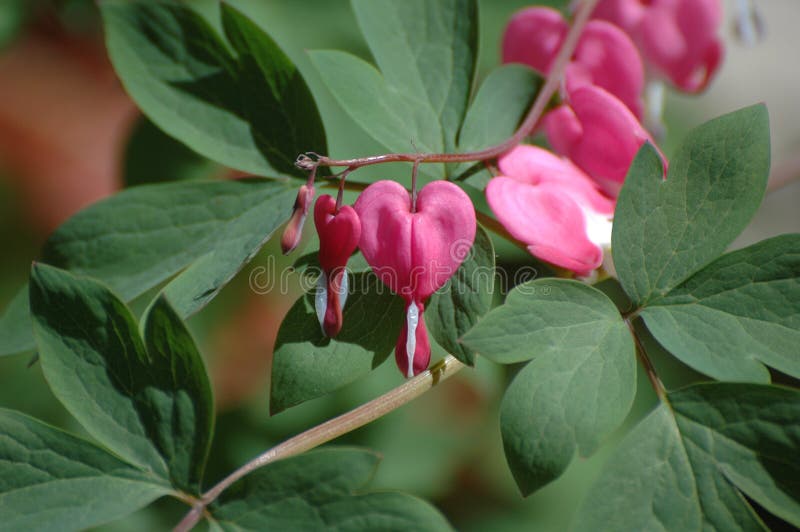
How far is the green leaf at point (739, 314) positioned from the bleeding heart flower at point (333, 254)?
0.84 feet

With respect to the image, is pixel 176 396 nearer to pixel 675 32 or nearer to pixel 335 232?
pixel 335 232

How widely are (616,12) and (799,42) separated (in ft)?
6.02

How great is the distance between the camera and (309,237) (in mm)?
1696

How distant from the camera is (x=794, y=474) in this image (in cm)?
65

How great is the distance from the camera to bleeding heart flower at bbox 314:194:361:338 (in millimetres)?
692

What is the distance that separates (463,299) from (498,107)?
0.26 metres

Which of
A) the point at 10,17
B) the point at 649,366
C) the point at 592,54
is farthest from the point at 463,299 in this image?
the point at 10,17

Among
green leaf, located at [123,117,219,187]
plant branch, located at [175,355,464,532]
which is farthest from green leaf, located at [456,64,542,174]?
green leaf, located at [123,117,219,187]

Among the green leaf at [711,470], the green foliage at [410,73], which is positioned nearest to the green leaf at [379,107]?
the green foliage at [410,73]

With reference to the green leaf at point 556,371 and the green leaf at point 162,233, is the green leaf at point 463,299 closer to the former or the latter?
the green leaf at point 556,371

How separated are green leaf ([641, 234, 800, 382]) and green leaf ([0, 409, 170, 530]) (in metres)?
0.45

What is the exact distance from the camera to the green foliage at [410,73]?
833 mm

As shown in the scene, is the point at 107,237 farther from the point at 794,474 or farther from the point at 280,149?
the point at 794,474

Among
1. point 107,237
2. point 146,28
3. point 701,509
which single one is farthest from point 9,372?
point 701,509
